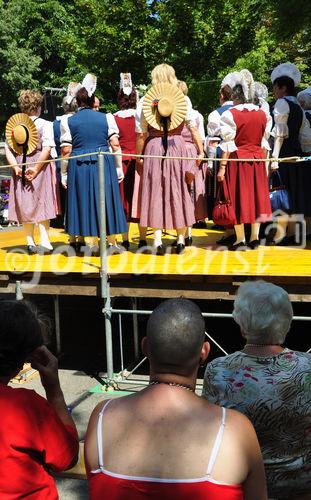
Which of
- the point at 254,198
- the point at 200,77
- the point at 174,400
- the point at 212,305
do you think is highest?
the point at 200,77

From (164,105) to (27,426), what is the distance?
13.2ft

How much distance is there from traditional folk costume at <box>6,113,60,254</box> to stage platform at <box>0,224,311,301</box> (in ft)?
1.35

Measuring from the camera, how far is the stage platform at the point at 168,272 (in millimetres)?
5422

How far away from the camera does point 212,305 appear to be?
28.3 feet

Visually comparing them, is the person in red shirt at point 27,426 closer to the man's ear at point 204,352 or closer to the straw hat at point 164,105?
the man's ear at point 204,352

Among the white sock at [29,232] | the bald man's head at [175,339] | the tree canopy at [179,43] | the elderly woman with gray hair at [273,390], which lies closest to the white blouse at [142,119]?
the white sock at [29,232]

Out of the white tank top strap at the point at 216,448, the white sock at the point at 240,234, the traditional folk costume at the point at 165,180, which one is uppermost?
the traditional folk costume at the point at 165,180

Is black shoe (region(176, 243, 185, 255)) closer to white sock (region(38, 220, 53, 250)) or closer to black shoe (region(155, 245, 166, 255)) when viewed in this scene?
black shoe (region(155, 245, 166, 255))

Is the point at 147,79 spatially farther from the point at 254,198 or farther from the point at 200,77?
the point at 254,198

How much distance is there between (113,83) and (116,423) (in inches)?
783

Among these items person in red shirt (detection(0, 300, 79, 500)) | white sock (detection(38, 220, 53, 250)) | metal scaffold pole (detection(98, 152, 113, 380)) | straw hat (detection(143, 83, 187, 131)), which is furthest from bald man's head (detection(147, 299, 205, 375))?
white sock (detection(38, 220, 53, 250))

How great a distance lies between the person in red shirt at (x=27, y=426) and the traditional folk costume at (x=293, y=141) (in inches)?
170

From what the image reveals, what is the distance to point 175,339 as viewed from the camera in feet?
6.62

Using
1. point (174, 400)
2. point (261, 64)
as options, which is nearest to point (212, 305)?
point (174, 400)
